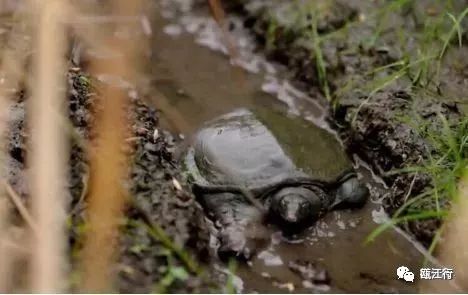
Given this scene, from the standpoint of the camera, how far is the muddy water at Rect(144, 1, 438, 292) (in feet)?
7.98

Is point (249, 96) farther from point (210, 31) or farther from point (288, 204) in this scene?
point (288, 204)

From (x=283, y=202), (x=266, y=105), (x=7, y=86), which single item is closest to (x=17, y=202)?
(x=7, y=86)

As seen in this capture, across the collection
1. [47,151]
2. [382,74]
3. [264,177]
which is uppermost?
[382,74]

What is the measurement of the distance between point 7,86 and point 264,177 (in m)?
1.16

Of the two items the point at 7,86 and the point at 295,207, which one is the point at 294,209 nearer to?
the point at 295,207

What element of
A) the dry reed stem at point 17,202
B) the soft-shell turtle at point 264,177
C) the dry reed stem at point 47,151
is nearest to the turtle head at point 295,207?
the soft-shell turtle at point 264,177

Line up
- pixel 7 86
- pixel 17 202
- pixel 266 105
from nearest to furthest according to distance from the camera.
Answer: pixel 7 86 < pixel 17 202 < pixel 266 105

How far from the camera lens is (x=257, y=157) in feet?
8.80

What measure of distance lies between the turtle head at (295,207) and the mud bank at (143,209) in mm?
287

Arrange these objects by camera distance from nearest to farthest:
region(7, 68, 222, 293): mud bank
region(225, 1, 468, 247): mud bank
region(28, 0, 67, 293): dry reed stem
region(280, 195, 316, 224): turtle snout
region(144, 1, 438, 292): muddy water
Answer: region(28, 0, 67, 293): dry reed stem → region(7, 68, 222, 293): mud bank → region(144, 1, 438, 292): muddy water → region(280, 195, 316, 224): turtle snout → region(225, 1, 468, 247): mud bank

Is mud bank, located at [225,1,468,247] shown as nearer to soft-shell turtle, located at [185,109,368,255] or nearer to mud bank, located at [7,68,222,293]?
soft-shell turtle, located at [185,109,368,255]

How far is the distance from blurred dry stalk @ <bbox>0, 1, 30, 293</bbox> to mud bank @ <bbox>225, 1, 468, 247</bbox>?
1281mm

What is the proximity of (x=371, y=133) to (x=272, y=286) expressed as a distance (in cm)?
89

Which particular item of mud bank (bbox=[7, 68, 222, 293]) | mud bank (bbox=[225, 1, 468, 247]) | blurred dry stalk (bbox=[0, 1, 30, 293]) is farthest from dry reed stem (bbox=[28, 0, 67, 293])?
mud bank (bbox=[225, 1, 468, 247])
